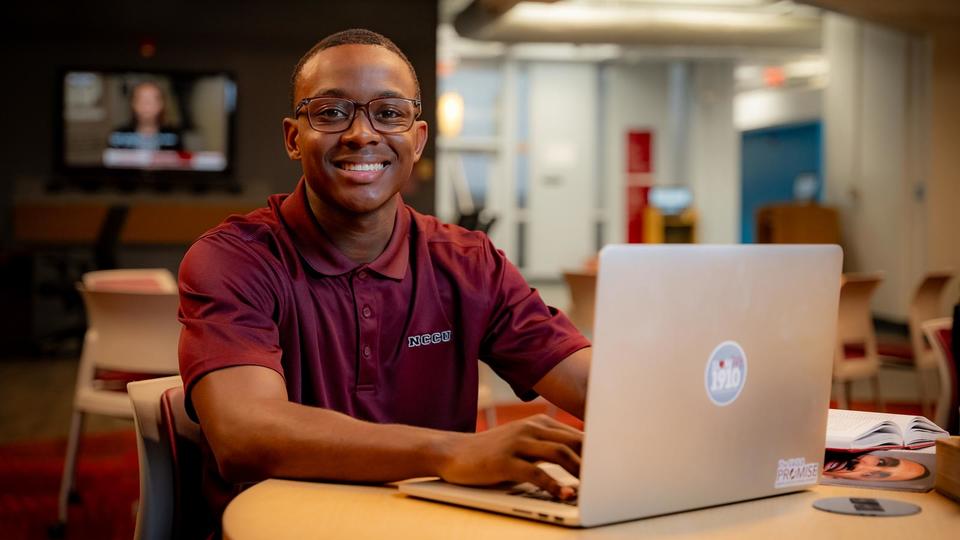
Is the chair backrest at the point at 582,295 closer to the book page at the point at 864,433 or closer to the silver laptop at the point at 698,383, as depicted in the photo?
the book page at the point at 864,433

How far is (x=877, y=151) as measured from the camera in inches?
442

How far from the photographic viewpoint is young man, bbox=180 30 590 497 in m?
1.57

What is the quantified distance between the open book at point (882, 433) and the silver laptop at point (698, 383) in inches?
8.8

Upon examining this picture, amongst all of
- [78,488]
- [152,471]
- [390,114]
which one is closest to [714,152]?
[78,488]

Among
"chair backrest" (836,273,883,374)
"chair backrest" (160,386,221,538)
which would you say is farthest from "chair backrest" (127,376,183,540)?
A: "chair backrest" (836,273,883,374)

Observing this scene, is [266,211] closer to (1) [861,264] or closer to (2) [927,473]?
(2) [927,473]

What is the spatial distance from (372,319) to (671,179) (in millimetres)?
15801

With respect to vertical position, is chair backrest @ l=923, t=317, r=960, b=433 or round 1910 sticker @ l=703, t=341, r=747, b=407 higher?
round 1910 sticker @ l=703, t=341, r=747, b=407

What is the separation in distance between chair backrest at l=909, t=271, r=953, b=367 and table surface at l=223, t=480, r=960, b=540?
4.06m

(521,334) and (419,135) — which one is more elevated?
(419,135)

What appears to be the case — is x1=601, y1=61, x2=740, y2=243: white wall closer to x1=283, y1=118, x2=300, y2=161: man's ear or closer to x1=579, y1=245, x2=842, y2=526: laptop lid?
x1=283, y1=118, x2=300, y2=161: man's ear

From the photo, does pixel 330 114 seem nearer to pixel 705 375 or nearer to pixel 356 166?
pixel 356 166

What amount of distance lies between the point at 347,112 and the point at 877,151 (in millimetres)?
10332

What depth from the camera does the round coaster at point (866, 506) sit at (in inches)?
52.6
